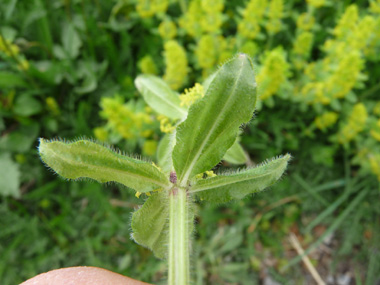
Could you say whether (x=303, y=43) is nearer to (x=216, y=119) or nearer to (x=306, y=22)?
(x=306, y=22)

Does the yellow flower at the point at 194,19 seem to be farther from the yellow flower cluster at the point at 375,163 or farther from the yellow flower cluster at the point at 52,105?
the yellow flower cluster at the point at 375,163

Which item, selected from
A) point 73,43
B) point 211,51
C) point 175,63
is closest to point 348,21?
point 211,51

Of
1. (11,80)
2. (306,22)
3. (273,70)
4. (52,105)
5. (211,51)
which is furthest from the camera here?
(52,105)

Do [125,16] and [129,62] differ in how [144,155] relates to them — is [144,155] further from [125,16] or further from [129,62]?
[125,16]

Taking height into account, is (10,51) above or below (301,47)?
above

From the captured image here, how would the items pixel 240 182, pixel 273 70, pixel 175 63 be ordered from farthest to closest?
1. pixel 175 63
2. pixel 273 70
3. pixel 240 182

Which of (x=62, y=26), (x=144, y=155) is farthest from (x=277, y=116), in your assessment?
(x=62, y=26)
